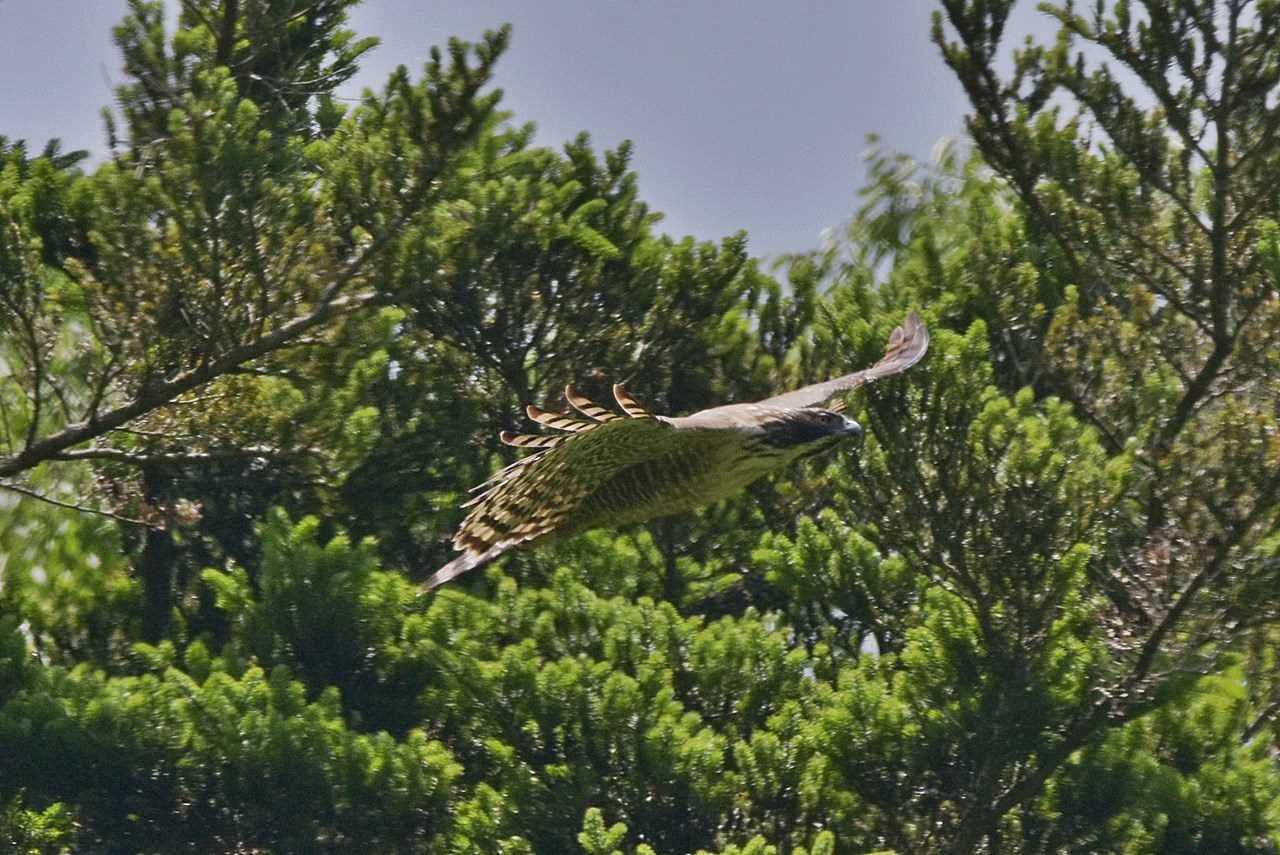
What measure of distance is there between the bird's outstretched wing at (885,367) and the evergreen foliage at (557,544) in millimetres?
185

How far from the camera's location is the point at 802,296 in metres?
Answer: 14.9

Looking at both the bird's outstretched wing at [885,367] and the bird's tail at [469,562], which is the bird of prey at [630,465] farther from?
the bird's outstretched wing at [885,367]

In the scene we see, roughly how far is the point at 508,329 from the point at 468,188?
82.5 inches

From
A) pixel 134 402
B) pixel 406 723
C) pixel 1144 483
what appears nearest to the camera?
pixel 134 402

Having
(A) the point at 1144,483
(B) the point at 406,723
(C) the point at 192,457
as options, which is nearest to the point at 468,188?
(C) the point at 192,457

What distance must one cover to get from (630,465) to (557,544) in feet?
12.5

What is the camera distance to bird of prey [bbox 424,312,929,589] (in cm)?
834

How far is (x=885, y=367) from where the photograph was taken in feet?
33.9

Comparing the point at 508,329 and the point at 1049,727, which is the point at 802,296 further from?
the point at 1049,727

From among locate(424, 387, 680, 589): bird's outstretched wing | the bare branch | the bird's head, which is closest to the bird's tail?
locate(424, 387, 680, 589): bird's outstretched wing

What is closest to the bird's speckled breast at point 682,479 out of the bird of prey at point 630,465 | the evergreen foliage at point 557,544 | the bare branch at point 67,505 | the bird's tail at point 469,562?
the bird of prey at point 630,465

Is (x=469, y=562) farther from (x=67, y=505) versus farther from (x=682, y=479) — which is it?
(x=67, y=505)

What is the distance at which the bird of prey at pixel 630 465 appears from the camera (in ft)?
27.4

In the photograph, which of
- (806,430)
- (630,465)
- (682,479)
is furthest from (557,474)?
(806,430)
